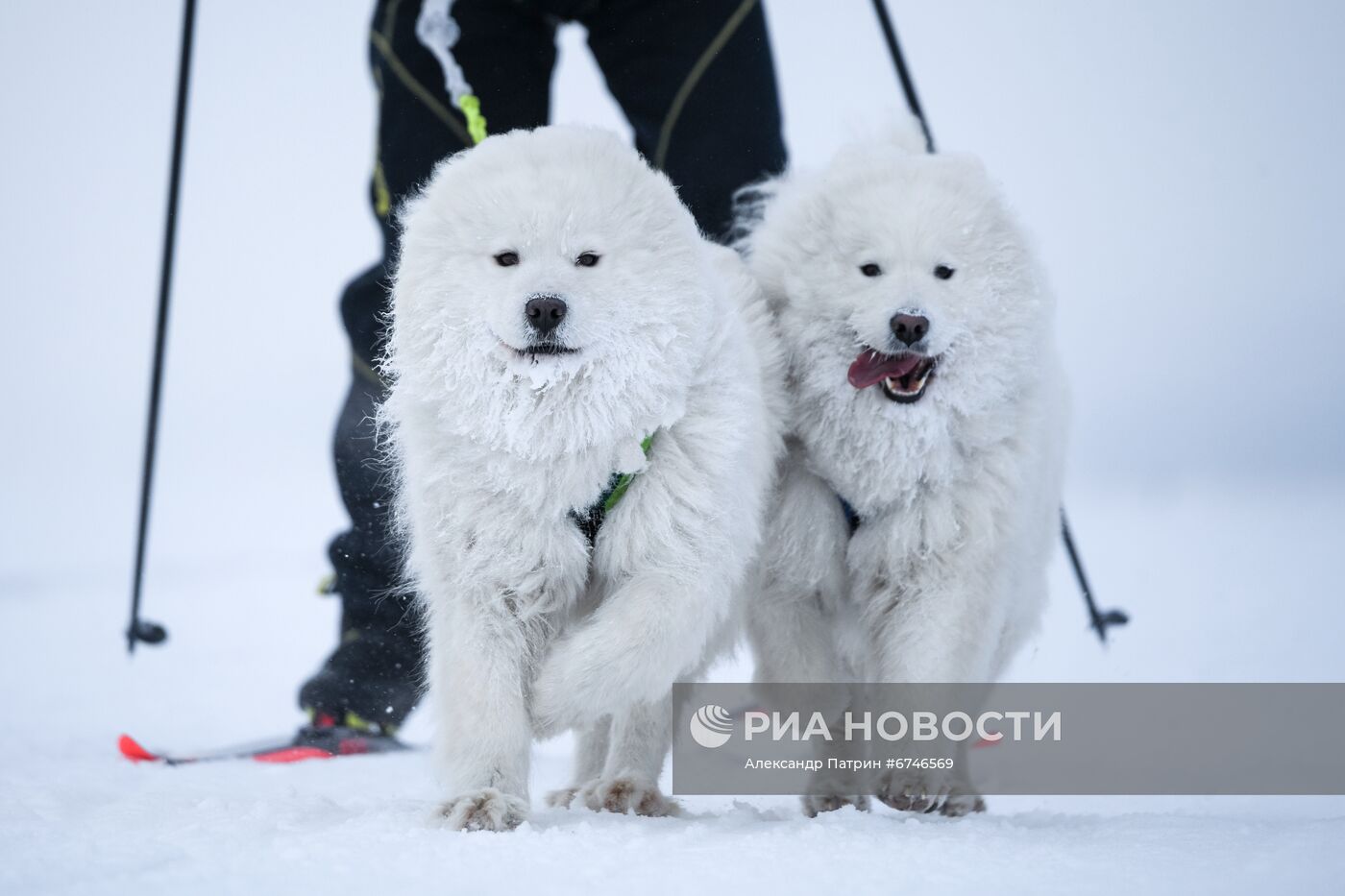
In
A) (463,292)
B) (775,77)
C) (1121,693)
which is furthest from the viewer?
(1121,693)

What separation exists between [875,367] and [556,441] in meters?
0.96

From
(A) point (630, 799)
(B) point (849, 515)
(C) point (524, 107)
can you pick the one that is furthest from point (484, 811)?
(C) point (524, 107)

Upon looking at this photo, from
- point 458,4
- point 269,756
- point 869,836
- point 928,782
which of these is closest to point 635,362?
point 869,836

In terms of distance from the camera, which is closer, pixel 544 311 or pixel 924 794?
pixel 544 311

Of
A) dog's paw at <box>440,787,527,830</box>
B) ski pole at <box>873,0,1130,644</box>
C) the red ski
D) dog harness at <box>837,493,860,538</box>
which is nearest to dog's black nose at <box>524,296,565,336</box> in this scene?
dog's paw at <box>440,787,527,830</box>

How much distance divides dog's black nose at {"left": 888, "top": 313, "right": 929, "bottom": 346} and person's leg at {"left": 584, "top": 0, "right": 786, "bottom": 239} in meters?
1.06

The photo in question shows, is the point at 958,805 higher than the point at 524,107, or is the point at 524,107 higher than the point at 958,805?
the point at 524,107

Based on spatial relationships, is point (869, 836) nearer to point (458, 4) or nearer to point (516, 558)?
point (516, 558)

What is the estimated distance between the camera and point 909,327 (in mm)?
3125

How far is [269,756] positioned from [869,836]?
2170mm

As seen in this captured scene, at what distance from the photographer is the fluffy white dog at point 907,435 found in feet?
10.4

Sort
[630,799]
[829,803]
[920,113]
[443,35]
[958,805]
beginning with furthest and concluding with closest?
1. [920,113]
2. [443,35]
3. [829,803]
4. [958,805]
5. [630,799]

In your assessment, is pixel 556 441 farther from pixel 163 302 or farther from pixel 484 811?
pixel 163 302

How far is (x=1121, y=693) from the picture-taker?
444 centimetres
